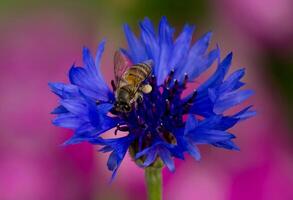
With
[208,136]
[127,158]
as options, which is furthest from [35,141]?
[208,136]

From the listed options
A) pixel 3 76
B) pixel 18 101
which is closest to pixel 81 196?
pixel 18 101

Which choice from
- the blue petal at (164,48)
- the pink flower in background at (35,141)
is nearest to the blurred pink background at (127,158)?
the pink flower in background at (35,141)

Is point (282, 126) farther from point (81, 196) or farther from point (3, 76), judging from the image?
point (3, 76)

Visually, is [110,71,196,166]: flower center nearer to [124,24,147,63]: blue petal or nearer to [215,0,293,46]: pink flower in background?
[124,24,147,63]: blue petal

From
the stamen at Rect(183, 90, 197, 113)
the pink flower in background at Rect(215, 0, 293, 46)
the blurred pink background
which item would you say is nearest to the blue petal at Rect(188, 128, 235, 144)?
the stamen at Rect(183, 90, 197, 113)

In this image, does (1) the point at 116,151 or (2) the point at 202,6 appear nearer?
(1) the point at 116,151

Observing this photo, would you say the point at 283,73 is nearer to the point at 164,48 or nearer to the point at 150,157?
the point at 164,48
